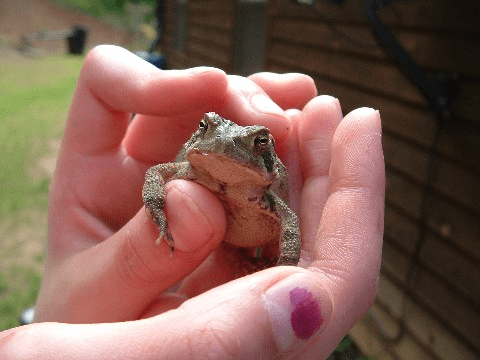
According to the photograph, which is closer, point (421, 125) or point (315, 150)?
point (315, 150)

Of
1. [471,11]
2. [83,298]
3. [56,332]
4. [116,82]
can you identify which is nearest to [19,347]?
[56,332]

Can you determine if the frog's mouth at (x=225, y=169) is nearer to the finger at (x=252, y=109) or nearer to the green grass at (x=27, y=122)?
the finger at (x=252, y=109)

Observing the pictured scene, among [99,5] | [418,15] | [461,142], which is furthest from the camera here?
[99,5]

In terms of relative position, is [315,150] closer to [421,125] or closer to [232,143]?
[232,143]

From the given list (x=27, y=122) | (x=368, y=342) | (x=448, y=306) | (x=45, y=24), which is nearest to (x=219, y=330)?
(x=448, y=306)

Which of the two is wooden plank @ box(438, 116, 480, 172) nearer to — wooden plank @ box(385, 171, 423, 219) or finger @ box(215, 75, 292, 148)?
wooden plank @ box(385, 171, 423, 219)

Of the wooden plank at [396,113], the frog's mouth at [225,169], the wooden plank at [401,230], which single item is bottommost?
the wooden plank at [401,230]

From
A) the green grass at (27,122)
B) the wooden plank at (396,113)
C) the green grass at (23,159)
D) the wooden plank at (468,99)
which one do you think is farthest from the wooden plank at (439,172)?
the green grass at (27,122)

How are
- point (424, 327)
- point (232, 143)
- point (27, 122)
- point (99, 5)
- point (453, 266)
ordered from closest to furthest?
point (232, 143)
point (453, 266)
point (424, 327)
point (27, 122)
point (99, 5)
